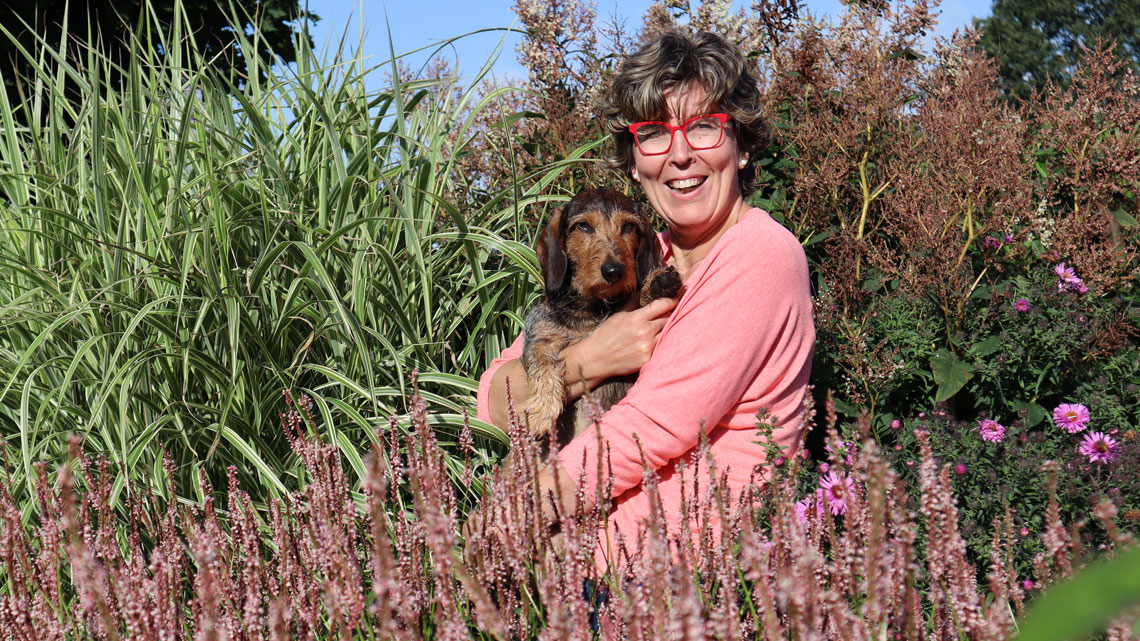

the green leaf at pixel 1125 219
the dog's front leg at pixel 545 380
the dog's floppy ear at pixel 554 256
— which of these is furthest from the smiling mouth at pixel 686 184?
the green leaf at pixel 1125 219

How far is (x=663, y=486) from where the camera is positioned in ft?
8.47

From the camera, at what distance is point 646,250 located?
3389 millimetres

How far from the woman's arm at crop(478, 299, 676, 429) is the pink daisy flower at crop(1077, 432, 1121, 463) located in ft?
4.67

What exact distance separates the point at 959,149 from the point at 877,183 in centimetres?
46

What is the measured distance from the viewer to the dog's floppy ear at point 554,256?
3354 mm

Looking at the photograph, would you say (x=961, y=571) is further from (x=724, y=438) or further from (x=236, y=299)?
(x=236, y=299)

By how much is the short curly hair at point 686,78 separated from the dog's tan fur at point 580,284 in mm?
399

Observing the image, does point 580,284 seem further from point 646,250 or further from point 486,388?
point 486,388

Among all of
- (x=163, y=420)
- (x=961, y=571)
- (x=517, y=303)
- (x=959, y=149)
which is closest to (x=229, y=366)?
(x=163, y=420)

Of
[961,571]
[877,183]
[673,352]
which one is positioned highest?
[877,183]

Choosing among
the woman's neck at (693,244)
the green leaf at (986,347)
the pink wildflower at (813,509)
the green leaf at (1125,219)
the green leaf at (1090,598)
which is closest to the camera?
the green leaf at (1090,598)

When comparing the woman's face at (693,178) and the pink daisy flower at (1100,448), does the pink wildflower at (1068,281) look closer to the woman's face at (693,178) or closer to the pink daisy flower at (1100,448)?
the pink daisy flower at (1100,448)

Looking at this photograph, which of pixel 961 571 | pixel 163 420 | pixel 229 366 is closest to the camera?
pixel 961 571

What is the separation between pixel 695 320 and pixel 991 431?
117 centimetres
